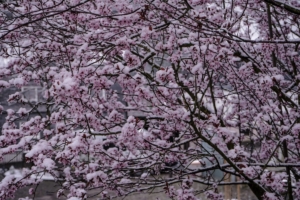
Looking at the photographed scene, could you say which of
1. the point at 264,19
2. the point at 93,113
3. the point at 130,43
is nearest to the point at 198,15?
the point at 130,43

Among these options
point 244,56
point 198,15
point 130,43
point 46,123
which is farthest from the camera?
point 46,123

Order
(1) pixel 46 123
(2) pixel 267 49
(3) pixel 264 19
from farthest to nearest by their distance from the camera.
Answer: (3) pixel 264 19 → (1) pixel 46 123 → (2) pixel 267 49

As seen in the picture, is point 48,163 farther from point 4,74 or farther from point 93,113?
point 4,74

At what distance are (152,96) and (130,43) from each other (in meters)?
0.84

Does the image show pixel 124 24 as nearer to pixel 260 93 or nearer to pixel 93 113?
pixel 93 113

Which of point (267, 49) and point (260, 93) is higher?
point (267, 49)

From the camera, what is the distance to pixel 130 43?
14.5ft

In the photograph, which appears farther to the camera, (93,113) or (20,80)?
(20,80)

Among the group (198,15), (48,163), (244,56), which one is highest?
(198,15)

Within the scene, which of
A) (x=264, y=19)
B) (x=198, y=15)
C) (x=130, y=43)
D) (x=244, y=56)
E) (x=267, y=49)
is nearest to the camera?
(x=198, y=15)

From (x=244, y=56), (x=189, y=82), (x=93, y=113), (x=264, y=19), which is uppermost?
(x=264, y=19)

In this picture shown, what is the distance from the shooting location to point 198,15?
12.8 ft

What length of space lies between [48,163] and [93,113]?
0.94 metres

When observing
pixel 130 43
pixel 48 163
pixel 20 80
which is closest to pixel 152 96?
pixel 130 43
